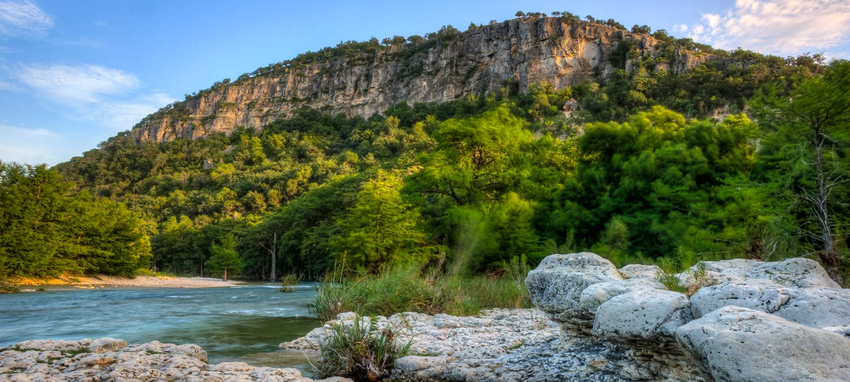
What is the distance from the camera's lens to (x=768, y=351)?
2.52 metres

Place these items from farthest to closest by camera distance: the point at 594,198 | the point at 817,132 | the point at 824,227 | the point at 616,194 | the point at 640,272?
the point at 594,198
the point at 616,194
the point at 817,132
the point at 824,227
the point at 640,272

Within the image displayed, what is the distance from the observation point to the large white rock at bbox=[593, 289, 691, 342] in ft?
11.4

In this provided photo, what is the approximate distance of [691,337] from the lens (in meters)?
2.87

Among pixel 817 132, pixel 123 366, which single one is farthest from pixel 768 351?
pixel 817 132

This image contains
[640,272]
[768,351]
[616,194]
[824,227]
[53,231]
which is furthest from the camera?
[53,231]

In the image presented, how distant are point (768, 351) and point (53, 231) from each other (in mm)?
36570

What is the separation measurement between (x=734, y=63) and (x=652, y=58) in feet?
39.2

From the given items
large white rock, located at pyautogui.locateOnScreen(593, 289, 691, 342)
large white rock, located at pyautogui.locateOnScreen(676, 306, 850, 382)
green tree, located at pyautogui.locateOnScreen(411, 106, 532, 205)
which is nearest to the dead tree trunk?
large white rock, located at pyautogui.locateOnScreen(593, 289, 691, 342)

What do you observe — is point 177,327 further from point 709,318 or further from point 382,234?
point 709,318

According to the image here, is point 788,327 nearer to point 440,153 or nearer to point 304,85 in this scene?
point 440,153

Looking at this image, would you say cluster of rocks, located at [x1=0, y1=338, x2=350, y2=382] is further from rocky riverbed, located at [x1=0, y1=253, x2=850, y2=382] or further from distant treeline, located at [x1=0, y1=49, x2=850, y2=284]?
distant treeline, located at [x1=0, y1=49, x2=850, y2=284]

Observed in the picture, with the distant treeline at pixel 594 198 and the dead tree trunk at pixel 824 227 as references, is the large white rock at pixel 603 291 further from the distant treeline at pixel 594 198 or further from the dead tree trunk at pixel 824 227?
the dead tree trunk at pixel 824 227

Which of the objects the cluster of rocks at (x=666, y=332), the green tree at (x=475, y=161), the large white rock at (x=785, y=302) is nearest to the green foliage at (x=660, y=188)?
the green tree at (x=475, y=161)

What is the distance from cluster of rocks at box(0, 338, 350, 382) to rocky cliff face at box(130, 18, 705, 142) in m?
80.2
